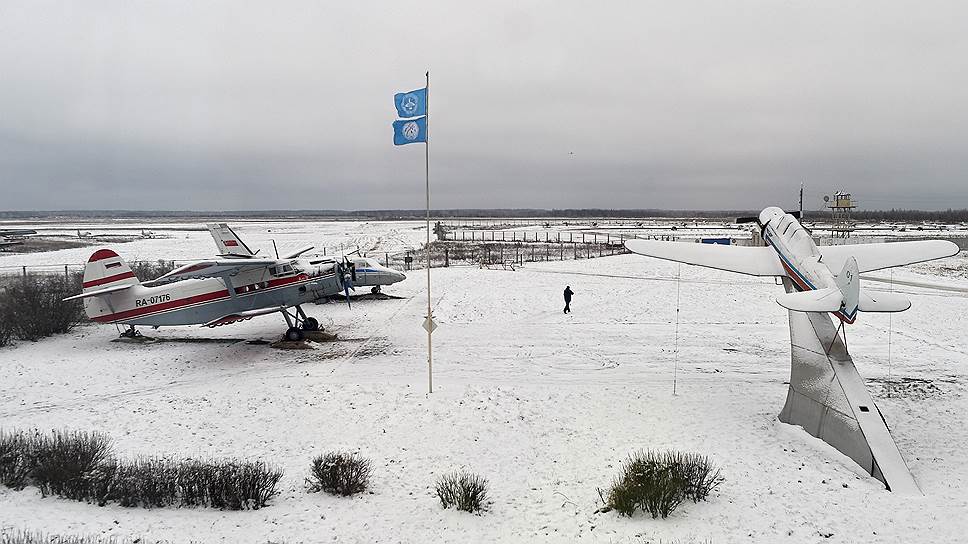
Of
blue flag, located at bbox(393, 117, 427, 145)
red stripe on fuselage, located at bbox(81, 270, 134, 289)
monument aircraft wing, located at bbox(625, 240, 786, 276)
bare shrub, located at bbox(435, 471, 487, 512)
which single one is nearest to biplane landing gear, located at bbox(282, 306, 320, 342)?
red stripe on fuselage, located at bbox(81, 270, 134, 289)

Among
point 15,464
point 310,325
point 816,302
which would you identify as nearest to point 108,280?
point 310,325

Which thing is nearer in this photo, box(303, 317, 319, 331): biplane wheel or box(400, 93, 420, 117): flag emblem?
box(400, 93, 420, 117): flag emblem

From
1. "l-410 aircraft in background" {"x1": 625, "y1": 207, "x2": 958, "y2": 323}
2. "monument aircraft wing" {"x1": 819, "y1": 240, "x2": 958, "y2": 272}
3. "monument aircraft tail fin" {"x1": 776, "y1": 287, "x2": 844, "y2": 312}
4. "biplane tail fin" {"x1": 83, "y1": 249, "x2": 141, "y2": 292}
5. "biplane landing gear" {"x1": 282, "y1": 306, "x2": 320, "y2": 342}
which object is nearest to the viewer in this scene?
"monument aircraft tail fin" {"x1": 776, "y1": 287, "x2": 844, "y2": 312}

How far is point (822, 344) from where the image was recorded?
35.3ft

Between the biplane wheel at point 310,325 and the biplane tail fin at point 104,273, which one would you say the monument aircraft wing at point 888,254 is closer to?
the biplane wheel at point 310,325

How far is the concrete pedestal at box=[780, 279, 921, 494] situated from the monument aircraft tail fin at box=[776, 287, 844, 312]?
1947 mm

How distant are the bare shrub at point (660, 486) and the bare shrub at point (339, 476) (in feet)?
13.6

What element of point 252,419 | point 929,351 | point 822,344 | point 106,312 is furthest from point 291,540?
point 929,351

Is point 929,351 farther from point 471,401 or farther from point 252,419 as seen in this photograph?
point 252,419

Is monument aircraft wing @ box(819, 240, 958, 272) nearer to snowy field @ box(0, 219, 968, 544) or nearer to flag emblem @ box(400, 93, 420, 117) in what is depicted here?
snowy field @ box(0, 219, 968, 544)

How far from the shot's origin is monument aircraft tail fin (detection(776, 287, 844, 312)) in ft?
29.6

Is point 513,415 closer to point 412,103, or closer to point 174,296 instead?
point 412,103

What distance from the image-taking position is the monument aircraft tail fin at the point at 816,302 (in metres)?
9.02

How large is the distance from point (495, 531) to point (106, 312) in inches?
663
